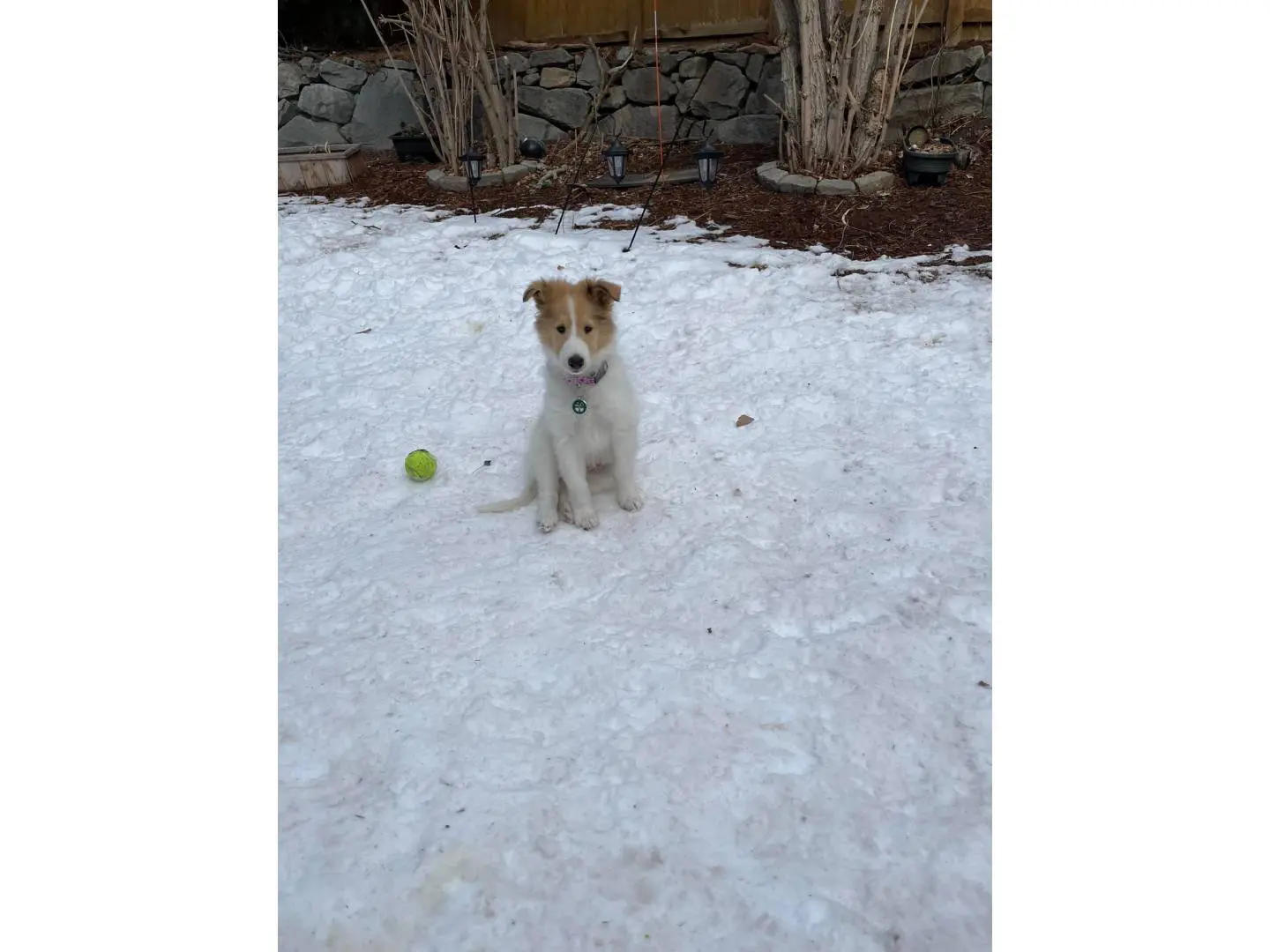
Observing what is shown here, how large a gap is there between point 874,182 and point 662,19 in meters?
3.94

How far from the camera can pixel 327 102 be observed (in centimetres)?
1183

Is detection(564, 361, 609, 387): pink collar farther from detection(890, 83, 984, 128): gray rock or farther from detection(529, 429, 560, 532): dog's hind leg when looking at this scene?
detection(890, 83, 984, 128): gray rock

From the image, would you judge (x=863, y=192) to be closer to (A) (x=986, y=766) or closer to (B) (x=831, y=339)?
(B) (x=831, y=339)

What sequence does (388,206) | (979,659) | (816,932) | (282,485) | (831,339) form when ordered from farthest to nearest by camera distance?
(388,206), (831,339), (282,485), (979,659), (816,932)

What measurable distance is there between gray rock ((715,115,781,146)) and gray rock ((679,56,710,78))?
62cm

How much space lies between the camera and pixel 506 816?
7.70 ft

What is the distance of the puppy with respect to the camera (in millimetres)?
3631

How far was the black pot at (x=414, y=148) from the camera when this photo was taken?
34.9 ft

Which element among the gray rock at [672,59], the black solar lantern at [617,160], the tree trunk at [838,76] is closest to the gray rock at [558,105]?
the gray rock at [672,59]

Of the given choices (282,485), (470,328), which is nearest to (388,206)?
(470,328)

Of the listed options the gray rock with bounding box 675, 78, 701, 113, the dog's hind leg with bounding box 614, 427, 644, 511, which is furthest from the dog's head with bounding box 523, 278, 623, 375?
the gray rock with bounding box 675, 78, 701, 113

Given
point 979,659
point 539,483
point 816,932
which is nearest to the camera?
point 816,932

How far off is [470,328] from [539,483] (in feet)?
8.54

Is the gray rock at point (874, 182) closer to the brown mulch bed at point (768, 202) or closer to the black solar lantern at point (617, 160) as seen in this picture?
the brown mulch bed at point (768, 202)
